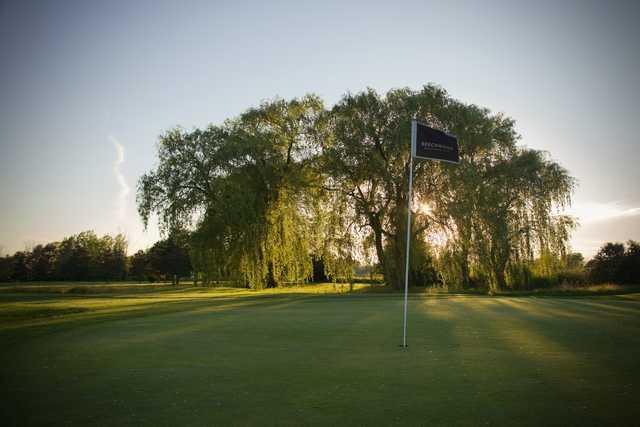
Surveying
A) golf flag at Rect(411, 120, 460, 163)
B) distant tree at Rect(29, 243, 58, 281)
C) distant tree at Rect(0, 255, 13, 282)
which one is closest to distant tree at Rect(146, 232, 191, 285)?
distant tree at Rect(29, 243, 58, 281)

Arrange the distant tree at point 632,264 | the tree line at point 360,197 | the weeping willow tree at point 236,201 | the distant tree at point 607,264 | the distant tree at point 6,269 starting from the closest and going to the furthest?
the tree line at point 360,197 < the weeping willow tree at point 236,201 < the distant tree at point 632,264 < the distant tree at point 607,264 < the distant tree at point 6,269

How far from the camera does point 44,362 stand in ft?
25.5

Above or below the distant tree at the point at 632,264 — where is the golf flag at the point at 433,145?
above

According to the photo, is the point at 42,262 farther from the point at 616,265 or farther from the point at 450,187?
the point at 616,265

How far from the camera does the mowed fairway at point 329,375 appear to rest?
466 cm

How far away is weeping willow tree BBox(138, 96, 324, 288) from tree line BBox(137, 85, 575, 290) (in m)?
0.07

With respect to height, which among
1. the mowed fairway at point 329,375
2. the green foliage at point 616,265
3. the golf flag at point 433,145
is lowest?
the mowed fairway at point 329,375

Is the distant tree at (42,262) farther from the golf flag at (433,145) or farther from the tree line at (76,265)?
the golf flag at (433,145)

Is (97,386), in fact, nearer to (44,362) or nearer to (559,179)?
(44,362)

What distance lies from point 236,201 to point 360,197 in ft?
26.8

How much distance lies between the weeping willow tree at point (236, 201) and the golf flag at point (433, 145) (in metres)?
19.1

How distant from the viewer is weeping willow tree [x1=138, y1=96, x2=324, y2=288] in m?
28.9

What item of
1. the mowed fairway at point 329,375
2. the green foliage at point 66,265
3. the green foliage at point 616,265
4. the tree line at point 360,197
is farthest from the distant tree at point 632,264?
the green foliage at point 66,265

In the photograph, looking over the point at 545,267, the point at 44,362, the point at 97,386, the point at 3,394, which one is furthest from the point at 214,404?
the point at 545,267
